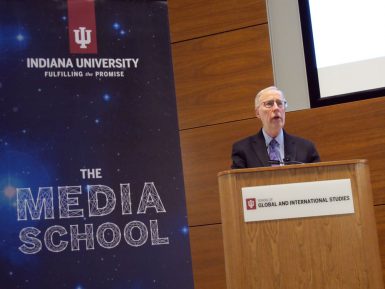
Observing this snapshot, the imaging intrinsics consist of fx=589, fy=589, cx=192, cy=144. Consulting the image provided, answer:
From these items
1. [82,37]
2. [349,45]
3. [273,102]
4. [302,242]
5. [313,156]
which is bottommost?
[302,242]

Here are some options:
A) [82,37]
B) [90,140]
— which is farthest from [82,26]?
[90,140]

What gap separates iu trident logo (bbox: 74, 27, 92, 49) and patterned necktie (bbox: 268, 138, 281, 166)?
1770 millimetres

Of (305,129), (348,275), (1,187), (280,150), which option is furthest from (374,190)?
(1,187)

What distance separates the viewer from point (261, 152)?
3.10 meters

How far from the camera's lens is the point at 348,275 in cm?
220

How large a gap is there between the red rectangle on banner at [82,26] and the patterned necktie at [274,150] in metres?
1.72

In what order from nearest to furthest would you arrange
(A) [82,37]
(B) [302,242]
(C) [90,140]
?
1. (B) [302,242]
2. (C) [90,140]
3. (A) [82,37]

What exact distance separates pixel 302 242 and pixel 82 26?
8.81ft

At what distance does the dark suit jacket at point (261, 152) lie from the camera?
303 cm

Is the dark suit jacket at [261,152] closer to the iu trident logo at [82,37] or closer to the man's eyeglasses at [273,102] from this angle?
the man's eyeglasses at [273,102]

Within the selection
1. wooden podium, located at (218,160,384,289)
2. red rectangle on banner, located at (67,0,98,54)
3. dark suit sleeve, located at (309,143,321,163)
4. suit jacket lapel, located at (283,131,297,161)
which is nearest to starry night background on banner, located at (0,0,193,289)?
red rectangle on banner, located at (67,0,98,54)

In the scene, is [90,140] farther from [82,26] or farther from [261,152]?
[261,152]

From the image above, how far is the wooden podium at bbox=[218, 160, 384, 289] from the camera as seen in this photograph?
220cm

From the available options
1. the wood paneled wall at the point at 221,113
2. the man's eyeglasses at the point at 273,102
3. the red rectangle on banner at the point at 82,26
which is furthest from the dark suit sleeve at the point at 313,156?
the red rectangle on banner at the point at 82,26
